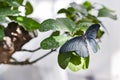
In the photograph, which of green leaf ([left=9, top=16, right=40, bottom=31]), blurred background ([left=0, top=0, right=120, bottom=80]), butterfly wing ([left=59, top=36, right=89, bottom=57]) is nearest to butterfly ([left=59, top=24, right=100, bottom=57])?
butterfly wing ([left=59, top=36, right=89, bottom=57])

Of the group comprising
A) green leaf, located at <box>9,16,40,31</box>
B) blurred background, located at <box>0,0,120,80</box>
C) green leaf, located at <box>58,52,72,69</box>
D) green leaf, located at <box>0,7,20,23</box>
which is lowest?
blurred background, located at <box>0,0,120,80</box>

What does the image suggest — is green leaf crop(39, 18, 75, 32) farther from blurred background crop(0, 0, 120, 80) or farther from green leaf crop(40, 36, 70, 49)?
blurred background crop(0, 0, 120, 80)

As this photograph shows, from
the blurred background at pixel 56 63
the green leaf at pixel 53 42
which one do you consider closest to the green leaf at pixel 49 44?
the green leaf at pixel 53 42

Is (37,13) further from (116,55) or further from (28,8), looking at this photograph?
(28,8)

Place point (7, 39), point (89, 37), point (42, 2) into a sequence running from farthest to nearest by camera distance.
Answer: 1. point (42, 2)
2. point (7, 39)
3. point (89, 37)

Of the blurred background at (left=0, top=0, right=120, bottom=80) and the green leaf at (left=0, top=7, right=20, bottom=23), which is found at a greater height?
the green leaf at (left=0, top=7, right=20, bottom=23)

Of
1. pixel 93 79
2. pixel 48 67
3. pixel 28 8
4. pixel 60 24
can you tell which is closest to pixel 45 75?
pixel 48 67

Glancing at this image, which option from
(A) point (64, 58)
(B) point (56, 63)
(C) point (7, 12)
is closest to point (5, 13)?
(C) point (7, 12)
